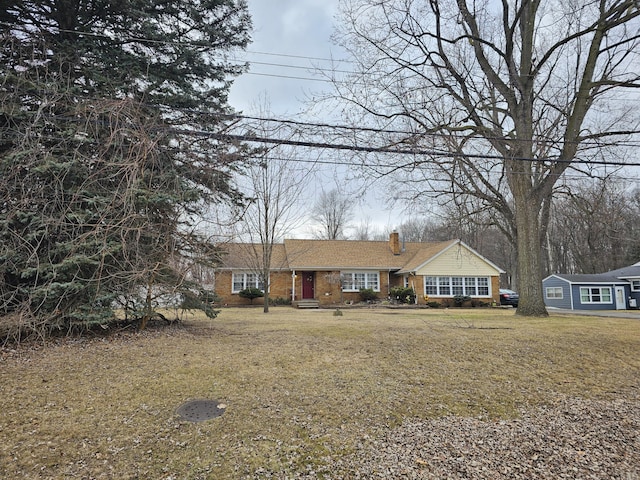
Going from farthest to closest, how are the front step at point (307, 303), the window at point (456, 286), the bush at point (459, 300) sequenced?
1. the window at point (456, 286)
2. the bush at point (459, 300)
3. the front step at point (307, 303)

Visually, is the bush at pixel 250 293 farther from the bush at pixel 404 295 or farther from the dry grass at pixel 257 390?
the dry grass at pixel 257 390

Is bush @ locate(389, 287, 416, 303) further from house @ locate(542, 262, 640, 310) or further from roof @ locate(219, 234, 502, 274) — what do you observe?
house @ locate(542, 262, 640, 310)

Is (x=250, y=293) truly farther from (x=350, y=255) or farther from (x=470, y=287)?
(x=470, y=287)

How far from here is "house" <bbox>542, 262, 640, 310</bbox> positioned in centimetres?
2664

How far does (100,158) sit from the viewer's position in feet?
24.2

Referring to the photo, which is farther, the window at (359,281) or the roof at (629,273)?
the roof at (629,273)

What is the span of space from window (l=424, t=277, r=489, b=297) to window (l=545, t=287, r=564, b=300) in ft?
27.0

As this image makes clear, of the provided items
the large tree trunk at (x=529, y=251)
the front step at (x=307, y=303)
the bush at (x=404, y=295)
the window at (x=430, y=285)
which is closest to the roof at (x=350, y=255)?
the window at (x=430, y=285)

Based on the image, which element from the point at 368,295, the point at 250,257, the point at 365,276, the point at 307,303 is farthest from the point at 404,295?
the point at 250,257

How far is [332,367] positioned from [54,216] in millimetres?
5955

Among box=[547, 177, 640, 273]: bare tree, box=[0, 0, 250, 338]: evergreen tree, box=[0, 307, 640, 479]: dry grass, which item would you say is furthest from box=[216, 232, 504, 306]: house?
box=[0, 307, 640, 479]: dry grass

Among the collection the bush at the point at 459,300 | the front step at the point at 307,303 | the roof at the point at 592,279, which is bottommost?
the front step at the point at 307,303

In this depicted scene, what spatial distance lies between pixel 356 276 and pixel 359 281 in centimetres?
40

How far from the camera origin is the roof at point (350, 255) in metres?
24.5
